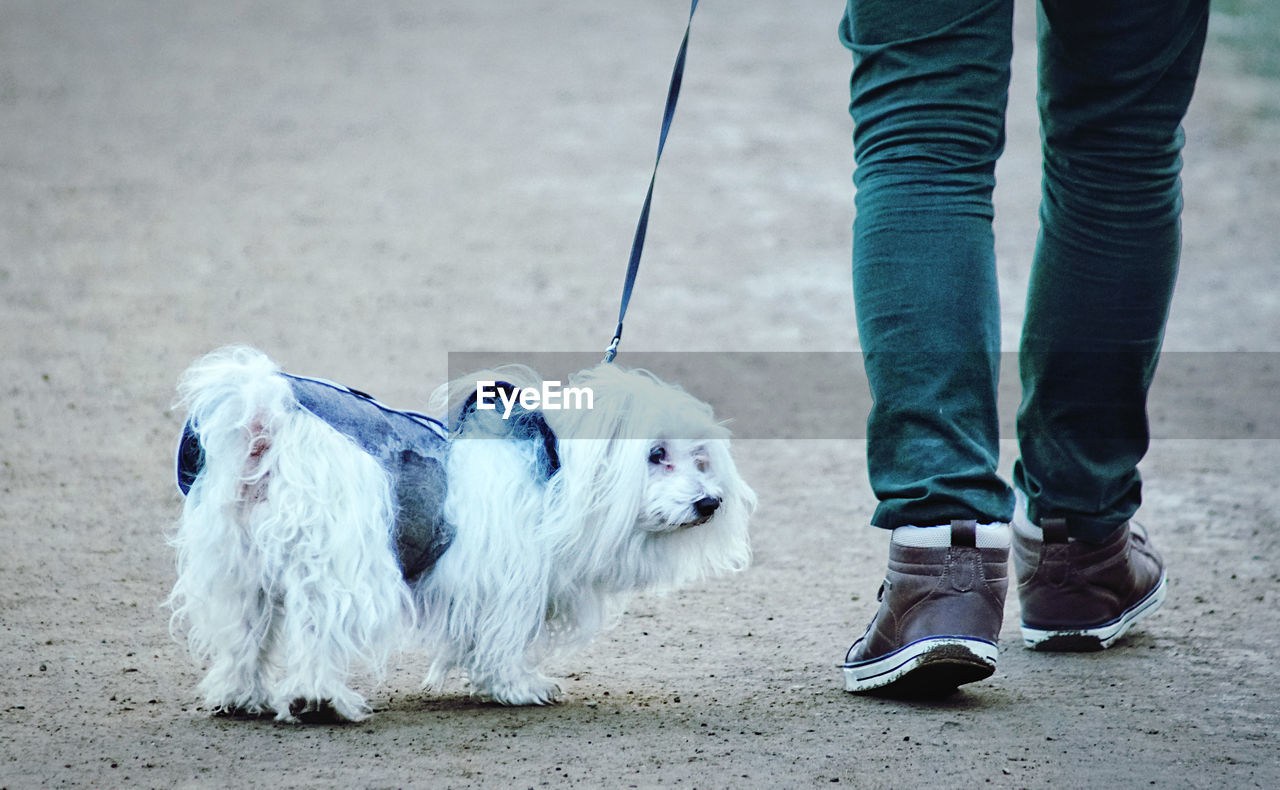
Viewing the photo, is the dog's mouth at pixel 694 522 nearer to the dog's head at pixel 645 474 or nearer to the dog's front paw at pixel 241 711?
the dog's head at pixel 645 474

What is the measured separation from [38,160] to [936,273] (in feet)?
27.5

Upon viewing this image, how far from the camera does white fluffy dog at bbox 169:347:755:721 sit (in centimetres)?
268

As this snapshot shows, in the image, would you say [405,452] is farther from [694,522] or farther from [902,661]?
[902,661]

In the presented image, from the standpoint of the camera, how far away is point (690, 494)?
2.82 m

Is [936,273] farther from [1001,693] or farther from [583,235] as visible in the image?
[583,235]

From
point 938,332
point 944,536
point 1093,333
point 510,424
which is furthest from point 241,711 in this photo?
point 1093,333

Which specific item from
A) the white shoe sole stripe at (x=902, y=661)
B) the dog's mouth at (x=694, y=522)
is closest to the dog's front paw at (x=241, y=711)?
the dog's mouth at (x=694, y=522)

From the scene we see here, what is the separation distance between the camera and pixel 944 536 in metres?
2.66

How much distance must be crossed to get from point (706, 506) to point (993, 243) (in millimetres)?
733

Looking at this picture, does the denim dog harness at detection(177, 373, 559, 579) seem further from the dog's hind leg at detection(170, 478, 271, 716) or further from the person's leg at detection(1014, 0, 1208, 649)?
the person's leg at detection(1014, 0, 1208, 649)

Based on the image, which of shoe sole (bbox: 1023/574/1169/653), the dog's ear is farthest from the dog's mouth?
shoe sole (bbox: 1023/574/1169/653)

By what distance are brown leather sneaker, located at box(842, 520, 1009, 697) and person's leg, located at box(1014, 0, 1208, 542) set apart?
2.12 ft

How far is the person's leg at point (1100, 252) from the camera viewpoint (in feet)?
9.63

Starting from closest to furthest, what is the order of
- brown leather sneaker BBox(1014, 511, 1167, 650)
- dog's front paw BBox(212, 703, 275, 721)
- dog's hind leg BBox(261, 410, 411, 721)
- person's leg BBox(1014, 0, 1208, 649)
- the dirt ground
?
the dirt ground < dog's hind leg BBox(261, 410, 411, 721) < dog's front paw BBox(212, 703, 275, 721) < person's leg BBox(1014, 0, 1208, 649) < brown leather sneaker BBox(1014, 511, 1167, 650)
